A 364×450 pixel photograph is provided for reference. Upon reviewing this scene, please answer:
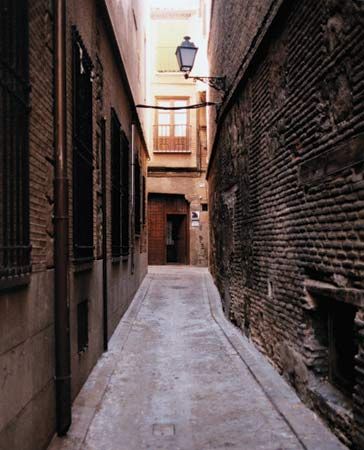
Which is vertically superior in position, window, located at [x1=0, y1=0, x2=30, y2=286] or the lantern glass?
the lantern glass

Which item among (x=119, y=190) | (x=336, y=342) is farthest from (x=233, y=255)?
(x=336, y=342)

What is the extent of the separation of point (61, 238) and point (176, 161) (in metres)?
18.4

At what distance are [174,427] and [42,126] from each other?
2.82 meters

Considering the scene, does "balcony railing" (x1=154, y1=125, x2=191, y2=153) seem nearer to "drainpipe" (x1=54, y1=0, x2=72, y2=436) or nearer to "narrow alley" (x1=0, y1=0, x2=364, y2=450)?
"narrow alley" (x1=0, y1=0, x2=364, y2=450)

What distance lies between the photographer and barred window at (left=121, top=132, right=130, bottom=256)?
34.5 ft

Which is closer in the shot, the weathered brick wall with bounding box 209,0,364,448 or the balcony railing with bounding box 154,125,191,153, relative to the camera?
the weathered brick wall with bounding box 209,0,364,448

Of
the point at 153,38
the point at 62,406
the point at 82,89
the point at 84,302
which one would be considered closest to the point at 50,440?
the point at 62,406

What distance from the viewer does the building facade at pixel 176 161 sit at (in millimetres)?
22328

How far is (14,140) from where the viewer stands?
3480 millimetres

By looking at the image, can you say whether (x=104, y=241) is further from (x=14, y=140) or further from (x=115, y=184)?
(x=14, y=140)

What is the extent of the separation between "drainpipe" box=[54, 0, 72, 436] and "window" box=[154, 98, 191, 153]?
714 inches

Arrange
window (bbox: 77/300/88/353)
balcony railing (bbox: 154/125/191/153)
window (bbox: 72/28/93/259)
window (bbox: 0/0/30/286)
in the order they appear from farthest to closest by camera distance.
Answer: balcony railing (bbox: 154/125/191/153), window (bbox: 77/300/88/353), window (bbox: 72/28/93/259), window (bbox: 0/0/30/286)

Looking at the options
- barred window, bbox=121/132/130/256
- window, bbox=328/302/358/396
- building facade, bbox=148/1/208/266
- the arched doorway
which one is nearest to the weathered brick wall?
window, bbox=328/302/358/396

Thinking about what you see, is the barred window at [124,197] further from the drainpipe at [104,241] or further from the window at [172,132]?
the window at [172,132]
